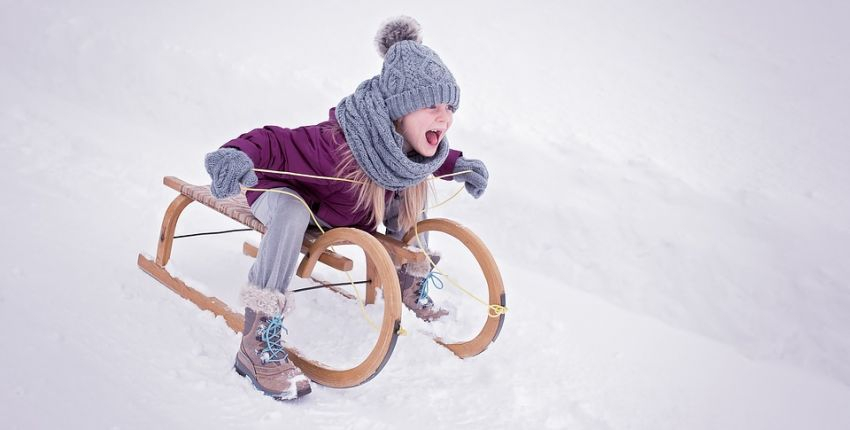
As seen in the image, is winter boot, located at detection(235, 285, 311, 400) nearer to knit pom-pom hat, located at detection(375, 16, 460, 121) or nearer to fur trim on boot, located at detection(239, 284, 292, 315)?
fur trim on boot, located at detection(239, 284, 292, 315)

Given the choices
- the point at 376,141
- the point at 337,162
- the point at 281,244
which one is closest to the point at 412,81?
the point at 376,141

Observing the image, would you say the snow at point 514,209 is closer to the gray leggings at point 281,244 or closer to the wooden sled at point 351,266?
the wooden sled at point 351,266

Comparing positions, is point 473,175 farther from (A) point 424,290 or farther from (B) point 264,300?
(B) point 264,300

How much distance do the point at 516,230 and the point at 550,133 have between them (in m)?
0.88

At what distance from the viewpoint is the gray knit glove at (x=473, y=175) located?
87.2 inches

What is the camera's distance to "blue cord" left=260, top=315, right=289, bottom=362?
181cm

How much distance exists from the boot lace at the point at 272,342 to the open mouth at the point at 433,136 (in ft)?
2.33

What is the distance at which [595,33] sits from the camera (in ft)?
16.0

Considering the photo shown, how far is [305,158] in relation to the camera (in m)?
1.90

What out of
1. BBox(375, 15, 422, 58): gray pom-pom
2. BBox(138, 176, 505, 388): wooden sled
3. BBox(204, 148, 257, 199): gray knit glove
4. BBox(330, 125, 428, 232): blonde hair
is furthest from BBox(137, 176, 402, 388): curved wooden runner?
BBox(375, 15, 422, 58): gray pom-pom

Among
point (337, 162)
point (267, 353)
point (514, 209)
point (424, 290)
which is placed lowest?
point (514, 209)

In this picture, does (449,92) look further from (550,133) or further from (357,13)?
(357,13)

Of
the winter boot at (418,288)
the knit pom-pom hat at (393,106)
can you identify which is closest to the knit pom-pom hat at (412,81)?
the knit pom-pom hat at (393,106)

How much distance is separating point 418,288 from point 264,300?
668mm
